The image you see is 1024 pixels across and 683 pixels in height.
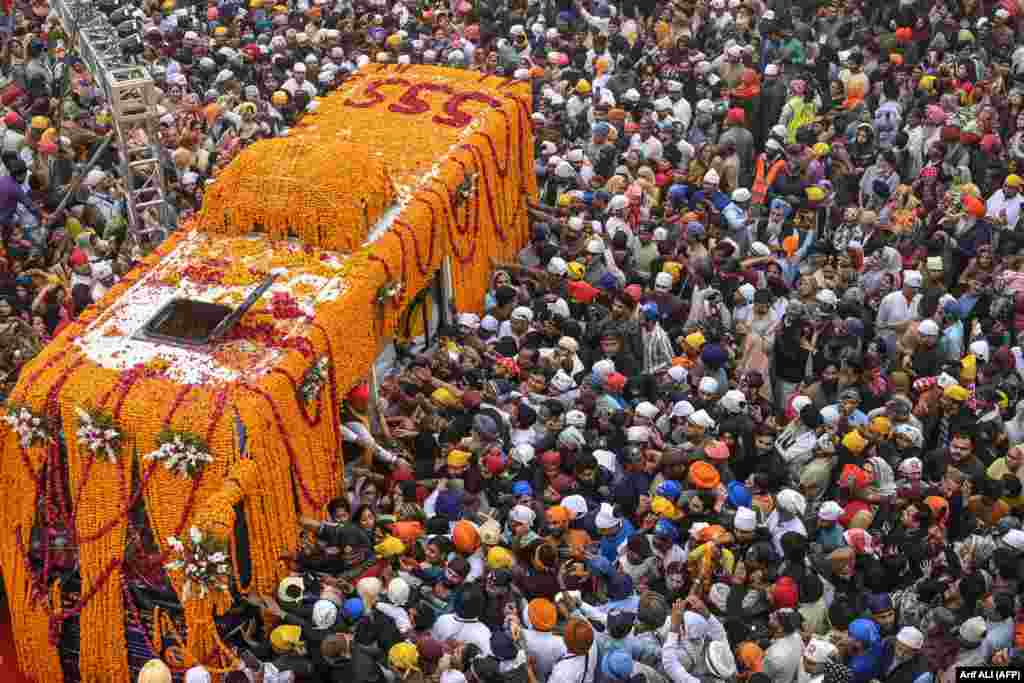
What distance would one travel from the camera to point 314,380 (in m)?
11.3

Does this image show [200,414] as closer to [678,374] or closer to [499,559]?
[499,559]

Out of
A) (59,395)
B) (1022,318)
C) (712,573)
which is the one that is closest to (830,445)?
(712,573)

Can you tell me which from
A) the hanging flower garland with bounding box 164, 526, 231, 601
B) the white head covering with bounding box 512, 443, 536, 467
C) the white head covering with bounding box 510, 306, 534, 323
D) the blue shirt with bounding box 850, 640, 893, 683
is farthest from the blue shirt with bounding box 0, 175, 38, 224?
the blue shirt with bounding box 850, 640, 893, 683

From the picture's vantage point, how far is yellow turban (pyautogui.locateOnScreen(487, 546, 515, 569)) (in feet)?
34.3

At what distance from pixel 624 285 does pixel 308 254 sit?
12.3ft

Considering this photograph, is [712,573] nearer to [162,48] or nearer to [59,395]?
[59,395]

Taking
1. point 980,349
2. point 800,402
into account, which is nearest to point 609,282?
point 800,402

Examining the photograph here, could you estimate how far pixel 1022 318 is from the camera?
1375 cm

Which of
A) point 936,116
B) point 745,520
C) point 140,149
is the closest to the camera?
point 745,520

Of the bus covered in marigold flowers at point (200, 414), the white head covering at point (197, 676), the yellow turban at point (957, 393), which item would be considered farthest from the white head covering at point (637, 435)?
the white head covering at point (197, 676)

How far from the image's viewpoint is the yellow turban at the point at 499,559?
34.3 ft

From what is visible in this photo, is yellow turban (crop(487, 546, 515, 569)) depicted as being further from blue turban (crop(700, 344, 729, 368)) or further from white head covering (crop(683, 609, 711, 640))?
blue turban (crop(700, 344, 729, 368))

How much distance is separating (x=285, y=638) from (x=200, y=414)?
6.11 feet

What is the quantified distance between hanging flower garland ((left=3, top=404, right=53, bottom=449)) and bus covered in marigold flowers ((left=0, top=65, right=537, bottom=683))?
11mm
